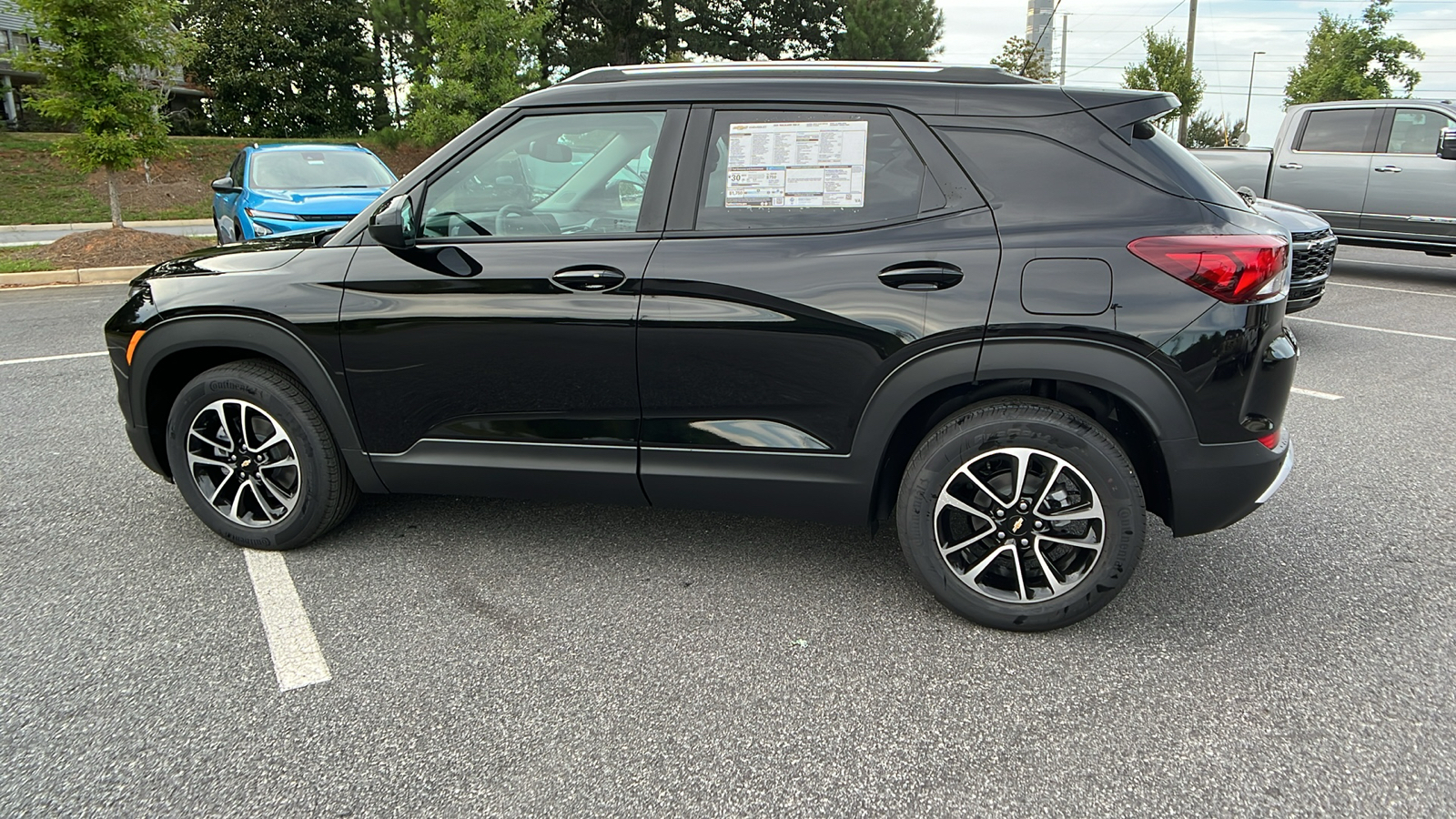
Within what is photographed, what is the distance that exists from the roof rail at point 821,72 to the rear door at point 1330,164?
9809 millimetres

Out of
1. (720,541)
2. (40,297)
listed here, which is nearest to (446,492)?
(720,541)

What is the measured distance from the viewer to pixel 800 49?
102ft

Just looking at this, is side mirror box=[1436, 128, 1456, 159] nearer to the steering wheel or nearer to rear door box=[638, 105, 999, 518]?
rear door box=[638, 105, 999, 518]

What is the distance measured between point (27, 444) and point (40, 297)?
6.34 meters

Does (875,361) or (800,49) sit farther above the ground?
(800,49)

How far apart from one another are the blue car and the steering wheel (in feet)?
24.0

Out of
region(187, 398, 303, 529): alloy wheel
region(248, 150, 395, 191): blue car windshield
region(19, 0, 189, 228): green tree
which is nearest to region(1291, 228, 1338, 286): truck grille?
region(187, 398, 303, 529): alloy wheel

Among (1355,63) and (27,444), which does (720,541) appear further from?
(1355,63)

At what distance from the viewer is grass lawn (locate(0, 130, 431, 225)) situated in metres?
18.9

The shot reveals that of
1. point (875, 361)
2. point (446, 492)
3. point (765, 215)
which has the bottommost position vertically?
point (446, 492)

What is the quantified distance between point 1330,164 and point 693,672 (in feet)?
37.0

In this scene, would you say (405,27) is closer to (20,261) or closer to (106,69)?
(106,69)

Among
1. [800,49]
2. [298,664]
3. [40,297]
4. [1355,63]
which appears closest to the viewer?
[298,664]

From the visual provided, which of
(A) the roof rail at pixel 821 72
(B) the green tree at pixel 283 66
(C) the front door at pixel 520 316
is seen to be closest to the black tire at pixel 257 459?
(C) the front door at pixel 520 316
